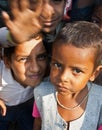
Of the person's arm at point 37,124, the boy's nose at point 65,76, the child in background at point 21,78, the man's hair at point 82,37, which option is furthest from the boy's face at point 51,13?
the person's arm at point 37,124

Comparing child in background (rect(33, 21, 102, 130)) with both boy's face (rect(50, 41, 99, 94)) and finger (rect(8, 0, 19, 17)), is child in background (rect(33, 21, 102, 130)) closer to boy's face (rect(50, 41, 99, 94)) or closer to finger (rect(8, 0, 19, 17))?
boy's face (rect(50, 41, 99, 94))

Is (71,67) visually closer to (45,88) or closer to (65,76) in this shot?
(65,76)

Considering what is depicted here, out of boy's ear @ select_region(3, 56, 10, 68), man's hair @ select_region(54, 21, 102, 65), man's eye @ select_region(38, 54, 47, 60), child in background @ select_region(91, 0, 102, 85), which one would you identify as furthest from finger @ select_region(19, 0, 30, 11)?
child in background @ select_region(91, 0, 102, 85)

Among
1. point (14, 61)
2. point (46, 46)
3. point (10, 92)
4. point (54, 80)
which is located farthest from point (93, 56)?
point (10, 92)

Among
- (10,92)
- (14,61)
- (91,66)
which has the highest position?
(91,66)

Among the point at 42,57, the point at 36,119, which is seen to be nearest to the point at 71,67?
the point at 42,57

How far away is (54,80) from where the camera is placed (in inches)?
62.4

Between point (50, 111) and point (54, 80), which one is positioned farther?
point (50, 111)

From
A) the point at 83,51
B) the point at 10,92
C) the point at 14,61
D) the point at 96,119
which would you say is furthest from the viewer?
the point at 10,92

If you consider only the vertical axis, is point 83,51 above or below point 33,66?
above

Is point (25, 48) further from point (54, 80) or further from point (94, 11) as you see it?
point (94, 11)

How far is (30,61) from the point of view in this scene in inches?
68.5

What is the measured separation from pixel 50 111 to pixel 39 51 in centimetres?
31

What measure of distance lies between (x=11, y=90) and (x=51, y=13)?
0.48 metres
